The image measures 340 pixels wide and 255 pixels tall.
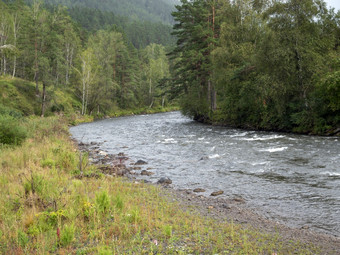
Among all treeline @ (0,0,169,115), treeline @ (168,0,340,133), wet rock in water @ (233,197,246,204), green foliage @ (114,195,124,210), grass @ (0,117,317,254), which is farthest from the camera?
treeline @ (0,0,169,115)

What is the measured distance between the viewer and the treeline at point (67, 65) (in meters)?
43.8

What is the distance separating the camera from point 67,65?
193ft

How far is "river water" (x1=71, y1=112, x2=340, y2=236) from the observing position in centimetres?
840

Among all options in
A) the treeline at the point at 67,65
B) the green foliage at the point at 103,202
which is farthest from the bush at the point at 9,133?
the treeline at the point at 67,65

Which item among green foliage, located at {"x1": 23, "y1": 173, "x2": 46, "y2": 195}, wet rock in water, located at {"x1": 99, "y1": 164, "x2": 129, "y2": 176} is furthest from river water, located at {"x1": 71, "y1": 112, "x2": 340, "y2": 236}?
green foliage, located at {"x1": 23, "y1": 173, "x2": 46, "y2": 195}

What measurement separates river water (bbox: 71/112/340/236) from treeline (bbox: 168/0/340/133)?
13.7 ft

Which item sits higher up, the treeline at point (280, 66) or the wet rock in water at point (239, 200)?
the treeline at point (280, 66)

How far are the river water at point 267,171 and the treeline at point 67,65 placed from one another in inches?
907

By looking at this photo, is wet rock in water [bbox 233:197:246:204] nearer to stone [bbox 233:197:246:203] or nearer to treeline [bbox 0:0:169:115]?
stone [bbox 233:197:246:203]

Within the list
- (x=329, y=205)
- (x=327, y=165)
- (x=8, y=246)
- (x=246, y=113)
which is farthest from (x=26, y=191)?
(x=246, y=113)

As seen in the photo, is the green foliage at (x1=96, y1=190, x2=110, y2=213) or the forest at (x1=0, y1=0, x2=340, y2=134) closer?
the green foliage at (x1=96, y1=190, x2=110, y2=213)

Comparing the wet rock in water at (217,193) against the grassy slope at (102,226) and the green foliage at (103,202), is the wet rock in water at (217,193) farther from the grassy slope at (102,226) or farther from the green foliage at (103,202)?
the green foliage at (103,202)

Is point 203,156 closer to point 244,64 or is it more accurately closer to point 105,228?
point 105,228

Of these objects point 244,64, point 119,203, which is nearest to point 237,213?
point 119,203
